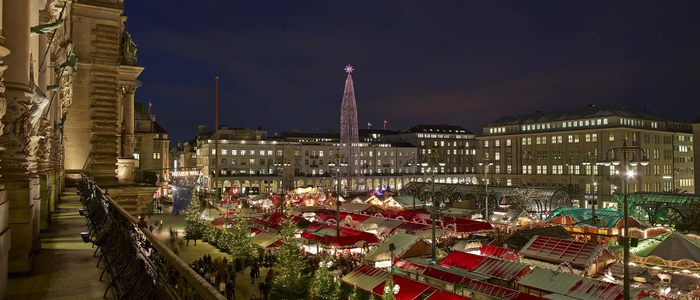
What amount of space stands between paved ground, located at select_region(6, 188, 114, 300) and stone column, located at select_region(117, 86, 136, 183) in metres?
17.1

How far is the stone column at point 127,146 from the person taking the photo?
27883 mm

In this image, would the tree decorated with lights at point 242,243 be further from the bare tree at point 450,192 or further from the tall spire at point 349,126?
the tall spire at point 349,126

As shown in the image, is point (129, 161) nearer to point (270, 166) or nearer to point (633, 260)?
point (633, 260)

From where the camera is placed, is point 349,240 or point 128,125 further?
point 128,125

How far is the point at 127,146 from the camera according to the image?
28.9 m

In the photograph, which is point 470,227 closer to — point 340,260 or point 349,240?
point 349,240

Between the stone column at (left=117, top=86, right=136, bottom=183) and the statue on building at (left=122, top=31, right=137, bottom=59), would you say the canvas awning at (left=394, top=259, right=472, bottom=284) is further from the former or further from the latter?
the statue on building at (left=122, top=31, right=137, bottom=59)

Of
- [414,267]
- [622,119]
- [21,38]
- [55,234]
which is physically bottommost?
[414,267]

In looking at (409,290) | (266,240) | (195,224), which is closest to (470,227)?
(266,240)

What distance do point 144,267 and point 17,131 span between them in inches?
156

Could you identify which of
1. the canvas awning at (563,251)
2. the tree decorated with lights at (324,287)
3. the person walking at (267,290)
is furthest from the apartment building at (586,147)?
the tree decorated with lights at (324,287)

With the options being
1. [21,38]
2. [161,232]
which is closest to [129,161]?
[161,232]

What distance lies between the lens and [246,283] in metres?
25.4

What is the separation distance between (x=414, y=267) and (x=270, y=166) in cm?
8531
